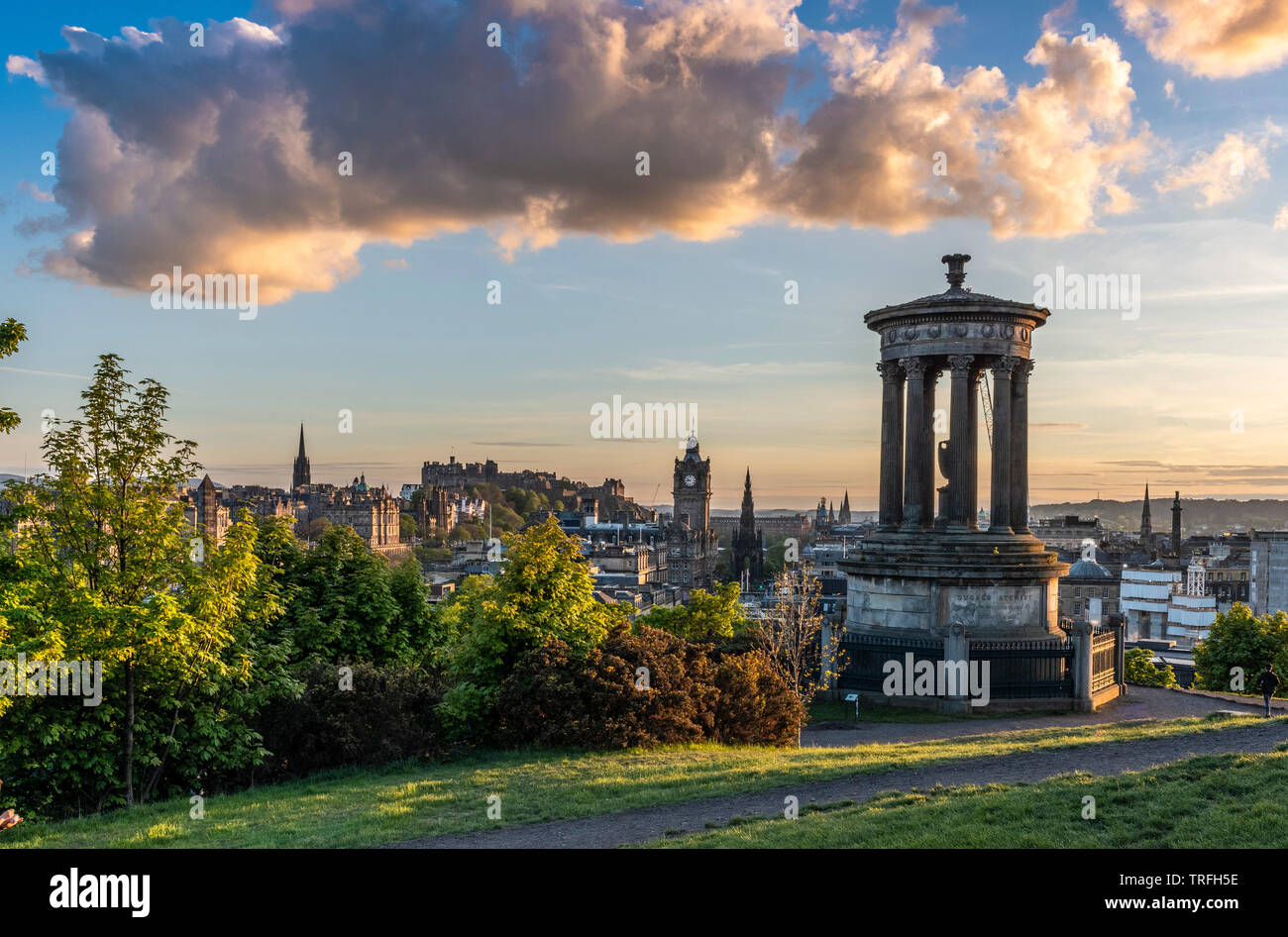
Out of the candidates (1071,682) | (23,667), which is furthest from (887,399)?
(23,667)

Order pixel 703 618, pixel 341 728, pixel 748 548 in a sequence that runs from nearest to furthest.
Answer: pixel 341 728 < pixel 703 618 < pixel 748 548

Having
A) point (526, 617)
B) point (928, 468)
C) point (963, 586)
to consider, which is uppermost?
point (928, 468)

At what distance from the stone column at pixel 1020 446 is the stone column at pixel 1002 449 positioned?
0.38 meters

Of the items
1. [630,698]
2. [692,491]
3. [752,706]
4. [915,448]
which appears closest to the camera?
[630,698]

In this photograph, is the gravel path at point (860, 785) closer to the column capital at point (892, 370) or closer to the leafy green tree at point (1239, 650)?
the column capital at point (892, 370)

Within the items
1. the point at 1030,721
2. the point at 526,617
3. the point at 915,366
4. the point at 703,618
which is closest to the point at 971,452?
the point at 915,366

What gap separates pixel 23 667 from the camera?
44.5 feet

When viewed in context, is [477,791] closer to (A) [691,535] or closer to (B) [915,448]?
(B) [915,448]

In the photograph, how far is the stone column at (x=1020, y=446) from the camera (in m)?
31.9

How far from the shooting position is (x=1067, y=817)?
11.3 meters

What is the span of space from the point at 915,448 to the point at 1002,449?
9.08 ft

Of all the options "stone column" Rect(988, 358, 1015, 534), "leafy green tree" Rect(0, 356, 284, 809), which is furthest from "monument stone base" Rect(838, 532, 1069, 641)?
"leafy green tree" Rect(0, 356, 284, 809)

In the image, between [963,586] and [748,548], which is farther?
[748,548]
